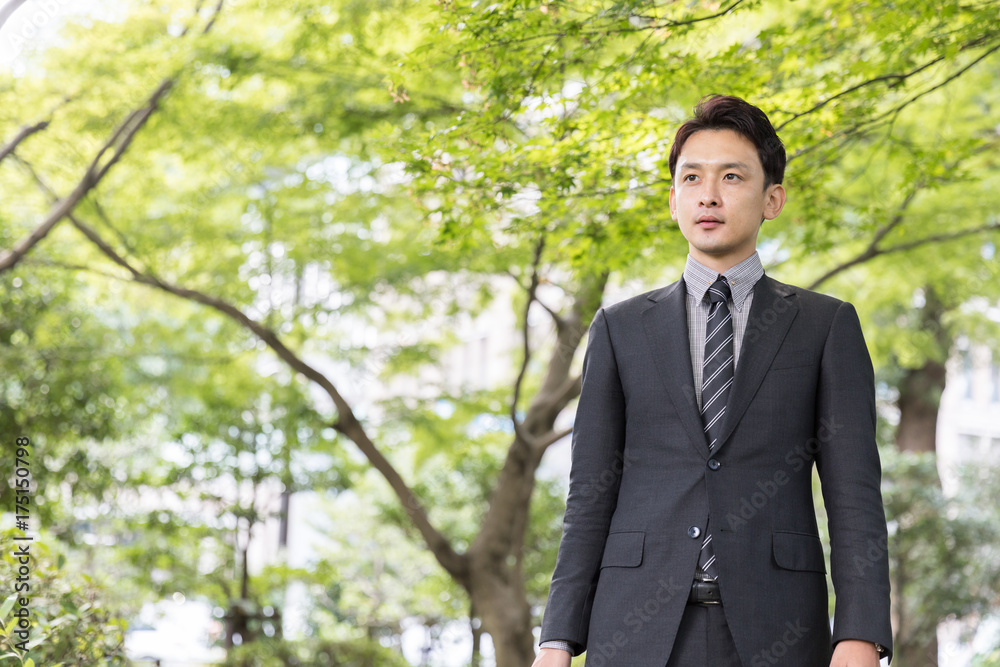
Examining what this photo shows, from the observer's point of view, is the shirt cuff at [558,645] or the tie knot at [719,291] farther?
the tie knot at [719,291]

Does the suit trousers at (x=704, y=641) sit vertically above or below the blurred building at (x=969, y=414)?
below

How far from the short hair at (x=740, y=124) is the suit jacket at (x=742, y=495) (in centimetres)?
30

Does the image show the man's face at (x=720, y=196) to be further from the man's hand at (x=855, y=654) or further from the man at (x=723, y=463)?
the man's hand at (x=855, y=654)

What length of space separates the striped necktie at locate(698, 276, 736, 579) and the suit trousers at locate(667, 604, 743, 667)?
0.08 metres

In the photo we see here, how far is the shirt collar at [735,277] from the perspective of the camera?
6.70 feet

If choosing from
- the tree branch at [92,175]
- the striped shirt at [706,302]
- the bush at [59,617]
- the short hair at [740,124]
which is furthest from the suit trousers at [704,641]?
the tree branch at [92,175]

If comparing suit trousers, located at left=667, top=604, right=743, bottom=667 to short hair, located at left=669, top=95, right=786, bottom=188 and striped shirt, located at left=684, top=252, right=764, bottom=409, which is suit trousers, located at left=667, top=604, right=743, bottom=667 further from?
short hair, located at left=669, top=95, right=786, bottom=188

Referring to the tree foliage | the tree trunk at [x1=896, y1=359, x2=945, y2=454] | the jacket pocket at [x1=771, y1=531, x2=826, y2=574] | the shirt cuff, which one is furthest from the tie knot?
the tree trunk at [x1=896, y1=359, x2=945, y2=454]

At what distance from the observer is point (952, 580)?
10.1 meters

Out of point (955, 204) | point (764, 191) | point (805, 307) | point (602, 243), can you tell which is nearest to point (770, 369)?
point (805, 307)

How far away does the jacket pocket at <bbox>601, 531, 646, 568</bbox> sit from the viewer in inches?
74.5

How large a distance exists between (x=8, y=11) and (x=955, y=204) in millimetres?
6527

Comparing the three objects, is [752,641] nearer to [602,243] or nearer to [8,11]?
[602,243]

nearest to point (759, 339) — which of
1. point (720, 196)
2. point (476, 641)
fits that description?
point (720, 196)
